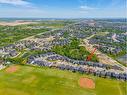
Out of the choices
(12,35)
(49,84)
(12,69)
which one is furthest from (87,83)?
(12,35)

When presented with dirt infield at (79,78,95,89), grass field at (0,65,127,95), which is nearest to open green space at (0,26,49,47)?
grass field at (0,65,127,95)

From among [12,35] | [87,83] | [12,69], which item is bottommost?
[87,83]

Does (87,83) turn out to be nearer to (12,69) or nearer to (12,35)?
(12,69)

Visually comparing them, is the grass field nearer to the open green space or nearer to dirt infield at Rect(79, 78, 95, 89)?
dirt infield at Rect(79, 78, 95, 89)

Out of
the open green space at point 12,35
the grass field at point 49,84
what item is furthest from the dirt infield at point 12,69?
the open green space at point 12,35

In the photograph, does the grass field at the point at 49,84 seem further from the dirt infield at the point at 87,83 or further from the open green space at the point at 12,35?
the open green space at the point at 12,35
